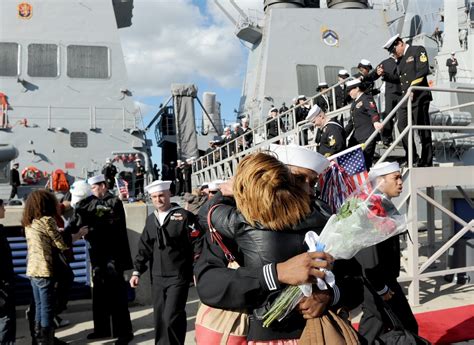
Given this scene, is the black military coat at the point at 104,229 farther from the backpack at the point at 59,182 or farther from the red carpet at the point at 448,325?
the backpack at the point at 59,182

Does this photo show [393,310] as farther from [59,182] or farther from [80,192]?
[59,182]

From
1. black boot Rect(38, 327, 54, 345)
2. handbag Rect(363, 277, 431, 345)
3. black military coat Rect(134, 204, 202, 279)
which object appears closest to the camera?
handbag Rect(363, 277, 431, 345)

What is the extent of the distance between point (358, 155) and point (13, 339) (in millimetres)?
3448

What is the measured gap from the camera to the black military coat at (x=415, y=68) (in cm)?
604

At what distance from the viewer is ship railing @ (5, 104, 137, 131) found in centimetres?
1360

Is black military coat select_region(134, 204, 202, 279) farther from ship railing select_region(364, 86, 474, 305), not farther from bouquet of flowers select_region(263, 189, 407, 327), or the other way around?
ship railing select_region(364, 86, 474, 305)

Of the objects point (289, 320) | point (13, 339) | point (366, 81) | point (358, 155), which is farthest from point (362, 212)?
point (366, 81)

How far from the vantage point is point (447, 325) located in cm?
472

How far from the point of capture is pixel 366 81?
6.57 m

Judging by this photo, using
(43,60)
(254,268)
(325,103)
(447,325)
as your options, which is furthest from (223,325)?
(43,60)

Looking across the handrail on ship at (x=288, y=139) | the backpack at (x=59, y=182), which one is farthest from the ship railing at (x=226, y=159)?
the backpack at (x=59, y=182)

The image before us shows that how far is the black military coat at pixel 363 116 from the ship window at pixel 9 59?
38.2 ft

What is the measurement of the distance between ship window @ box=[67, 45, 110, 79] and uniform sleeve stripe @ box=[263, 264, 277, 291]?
14079mm

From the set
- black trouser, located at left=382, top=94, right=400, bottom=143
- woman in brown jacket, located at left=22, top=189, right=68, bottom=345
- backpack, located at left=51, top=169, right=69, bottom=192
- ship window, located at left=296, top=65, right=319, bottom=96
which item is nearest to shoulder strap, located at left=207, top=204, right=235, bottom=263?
woman in brown jacket, located at left=22, top=189, right=68, bottom=345
